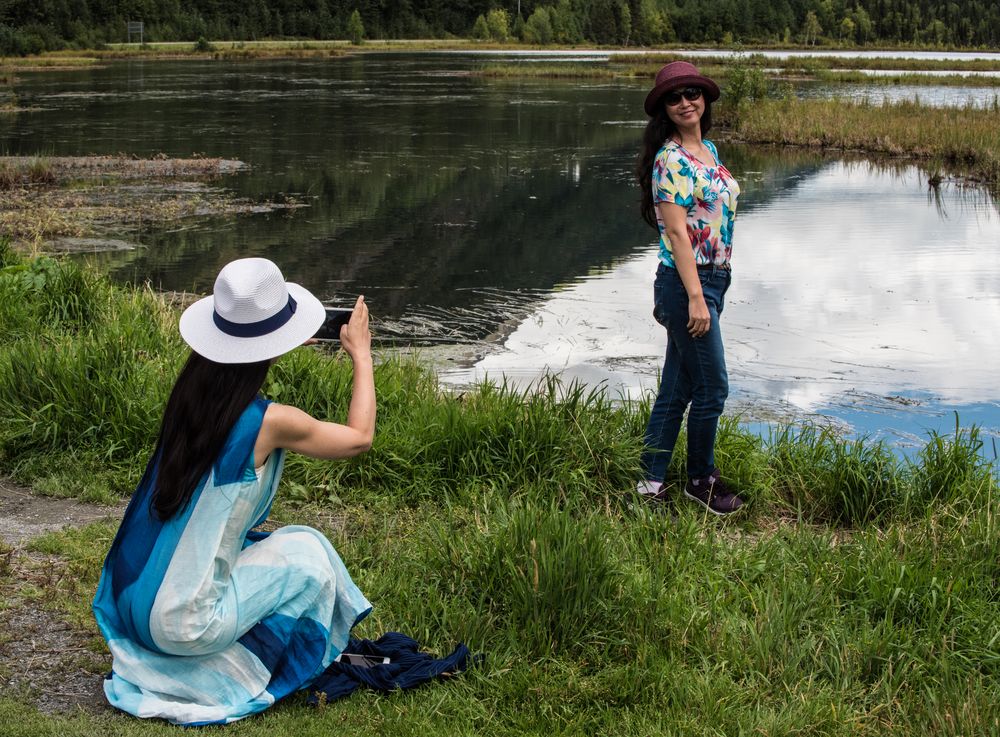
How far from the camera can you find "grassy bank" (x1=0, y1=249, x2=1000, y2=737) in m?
3.41

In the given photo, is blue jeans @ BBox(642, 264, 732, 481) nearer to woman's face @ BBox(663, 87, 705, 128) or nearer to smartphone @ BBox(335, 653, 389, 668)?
woman's face @ BBox(663, 87, 705, 128)

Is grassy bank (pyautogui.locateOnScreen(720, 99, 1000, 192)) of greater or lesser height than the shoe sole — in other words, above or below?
below

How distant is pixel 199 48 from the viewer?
78438 millimetres

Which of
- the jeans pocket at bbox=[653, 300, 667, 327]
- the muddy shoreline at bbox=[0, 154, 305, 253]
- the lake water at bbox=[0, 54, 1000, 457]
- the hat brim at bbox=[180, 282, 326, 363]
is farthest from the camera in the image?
the muddy shoreline at bbox=[0, 154, 305, 253]

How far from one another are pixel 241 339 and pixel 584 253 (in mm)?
10888

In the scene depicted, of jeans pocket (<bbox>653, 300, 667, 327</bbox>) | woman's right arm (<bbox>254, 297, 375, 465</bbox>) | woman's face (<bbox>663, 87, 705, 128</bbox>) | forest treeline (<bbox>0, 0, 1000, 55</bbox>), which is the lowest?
forest treeline (<bbox>0, 0, 1000, 55</bbox>)

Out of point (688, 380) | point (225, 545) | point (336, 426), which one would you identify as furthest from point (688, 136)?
point (225, 545)

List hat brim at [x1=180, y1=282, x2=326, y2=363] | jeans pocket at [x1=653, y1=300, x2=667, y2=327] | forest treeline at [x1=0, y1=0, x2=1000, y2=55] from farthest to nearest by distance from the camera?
1. forest treeline at [x1=0, y1=0, x2=1000, y2=55]
2. jeans pocket at [x1=653, y1=300, x2=667, y2=327]
3. hat brim at [x1=180, y1=282, x2=326, y2=363]

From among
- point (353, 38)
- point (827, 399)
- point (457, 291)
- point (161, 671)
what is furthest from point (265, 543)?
point (353, 38)

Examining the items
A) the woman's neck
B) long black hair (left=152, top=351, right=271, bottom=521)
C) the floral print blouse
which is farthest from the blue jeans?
long black hair (left=152, top=351, right=271, bottom=521)

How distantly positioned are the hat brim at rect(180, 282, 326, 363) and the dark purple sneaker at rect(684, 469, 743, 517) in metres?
2.59

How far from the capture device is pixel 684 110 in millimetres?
4773

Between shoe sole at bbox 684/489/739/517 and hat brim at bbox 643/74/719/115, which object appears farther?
shoe sole at bbox 684/489/739/517

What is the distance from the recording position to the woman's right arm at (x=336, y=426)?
3155mm
